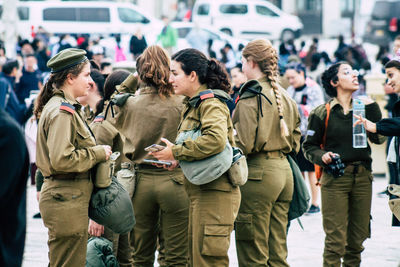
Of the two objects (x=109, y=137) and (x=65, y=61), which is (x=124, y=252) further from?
(x=65, y=61)

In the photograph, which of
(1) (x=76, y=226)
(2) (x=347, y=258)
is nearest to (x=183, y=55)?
(1) (x=76, y=226)

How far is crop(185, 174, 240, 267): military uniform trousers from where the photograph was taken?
183 inches

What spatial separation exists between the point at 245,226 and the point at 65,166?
5.01 feet

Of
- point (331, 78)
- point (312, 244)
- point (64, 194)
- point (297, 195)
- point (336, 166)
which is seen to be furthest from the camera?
point (312, 244)

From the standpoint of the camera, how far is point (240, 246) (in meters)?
5.32

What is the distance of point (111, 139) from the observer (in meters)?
5.52

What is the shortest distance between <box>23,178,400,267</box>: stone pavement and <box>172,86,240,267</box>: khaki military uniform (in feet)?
7.30

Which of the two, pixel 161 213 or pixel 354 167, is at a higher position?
pixel 354 167

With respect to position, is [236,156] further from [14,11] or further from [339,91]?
[14,11]

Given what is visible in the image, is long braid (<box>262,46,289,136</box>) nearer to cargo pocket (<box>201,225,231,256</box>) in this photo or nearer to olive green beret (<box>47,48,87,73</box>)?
cargo pocket (<box>201,225,231,256</box>)

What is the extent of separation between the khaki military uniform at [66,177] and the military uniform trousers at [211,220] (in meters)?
0.71

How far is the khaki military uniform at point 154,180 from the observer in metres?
5.30

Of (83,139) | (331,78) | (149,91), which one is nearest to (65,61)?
(83,139)

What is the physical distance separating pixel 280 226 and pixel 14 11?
18108 millimetres
